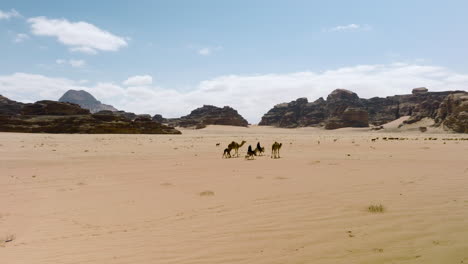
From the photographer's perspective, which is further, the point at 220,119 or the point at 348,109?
the point at 220,119

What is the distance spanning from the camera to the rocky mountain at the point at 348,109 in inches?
4749

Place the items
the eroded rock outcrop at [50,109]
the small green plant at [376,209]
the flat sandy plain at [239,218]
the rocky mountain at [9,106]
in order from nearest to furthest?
the flat sandy plain at [239,218], the small green plant at [376,209], the eroded rock outcrop at [50,109], the rocky mountain at [9,106]

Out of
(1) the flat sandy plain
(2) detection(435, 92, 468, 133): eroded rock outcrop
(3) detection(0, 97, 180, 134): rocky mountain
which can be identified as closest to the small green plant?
(1) the flat sandy plain

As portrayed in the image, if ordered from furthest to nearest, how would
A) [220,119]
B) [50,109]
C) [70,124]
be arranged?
[220,119]
[50,109]
[70,124]

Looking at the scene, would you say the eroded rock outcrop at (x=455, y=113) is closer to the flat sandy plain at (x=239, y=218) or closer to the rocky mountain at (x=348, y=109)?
the rocky mountain at (x=348, y=109)

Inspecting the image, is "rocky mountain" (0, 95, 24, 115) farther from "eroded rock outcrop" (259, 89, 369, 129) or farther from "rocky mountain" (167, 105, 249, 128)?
"eroded rock outcrop" (259, 89, 369, 129)

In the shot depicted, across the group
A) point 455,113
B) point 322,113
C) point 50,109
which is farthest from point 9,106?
point 322,113

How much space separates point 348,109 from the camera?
121875 millimetres

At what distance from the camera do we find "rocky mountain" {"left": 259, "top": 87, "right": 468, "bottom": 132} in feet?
396

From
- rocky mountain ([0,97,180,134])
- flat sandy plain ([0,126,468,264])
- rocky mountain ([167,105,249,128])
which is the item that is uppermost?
rocky mountain ([167,105,249,128])

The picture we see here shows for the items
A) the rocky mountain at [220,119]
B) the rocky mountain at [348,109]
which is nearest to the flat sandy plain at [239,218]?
the rocky mountain at [220,119]

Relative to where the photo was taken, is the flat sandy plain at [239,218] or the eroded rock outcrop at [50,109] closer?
the flat sandy plain at [239,218]

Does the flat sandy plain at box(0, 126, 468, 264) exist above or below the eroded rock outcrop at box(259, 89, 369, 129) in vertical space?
below

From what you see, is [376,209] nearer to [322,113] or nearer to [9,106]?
[9,106]
